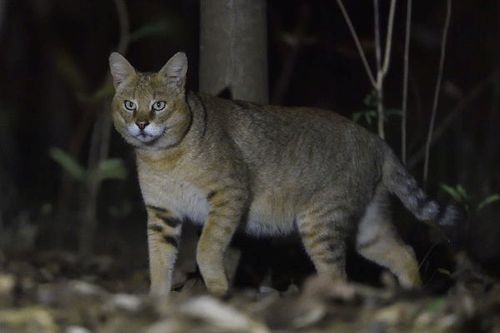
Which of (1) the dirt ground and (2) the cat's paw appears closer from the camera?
(1) the dirt ground

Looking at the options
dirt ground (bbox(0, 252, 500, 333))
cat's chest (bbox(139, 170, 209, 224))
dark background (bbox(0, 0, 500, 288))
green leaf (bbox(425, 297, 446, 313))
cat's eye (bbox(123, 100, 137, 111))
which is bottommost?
dark background (bbox(0, 0, 500, 288))

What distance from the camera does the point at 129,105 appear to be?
6.29 meters

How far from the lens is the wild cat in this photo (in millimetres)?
6105

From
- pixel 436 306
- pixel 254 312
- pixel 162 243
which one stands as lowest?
pixel 162 243

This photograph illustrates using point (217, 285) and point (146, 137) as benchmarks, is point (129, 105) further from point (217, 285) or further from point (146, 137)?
point (217, 285)

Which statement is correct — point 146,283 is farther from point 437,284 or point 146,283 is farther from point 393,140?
point 393,140

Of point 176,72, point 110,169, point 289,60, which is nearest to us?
point 176,72

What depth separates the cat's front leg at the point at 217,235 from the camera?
5980 mm

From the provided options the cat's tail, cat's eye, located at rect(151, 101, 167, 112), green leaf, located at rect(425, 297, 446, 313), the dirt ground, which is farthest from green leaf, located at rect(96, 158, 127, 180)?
green leaf, located at rect(425, 297, 446, 313)

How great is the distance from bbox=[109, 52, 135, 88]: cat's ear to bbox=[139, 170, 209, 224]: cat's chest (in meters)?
0.65

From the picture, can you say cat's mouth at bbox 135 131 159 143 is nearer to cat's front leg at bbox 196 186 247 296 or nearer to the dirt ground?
cat's front leg at bbox 196 186 247 296

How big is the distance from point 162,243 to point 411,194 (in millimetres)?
1740

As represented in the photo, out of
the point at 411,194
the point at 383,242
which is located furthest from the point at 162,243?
the point at 411,194

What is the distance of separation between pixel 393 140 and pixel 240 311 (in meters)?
6.51
